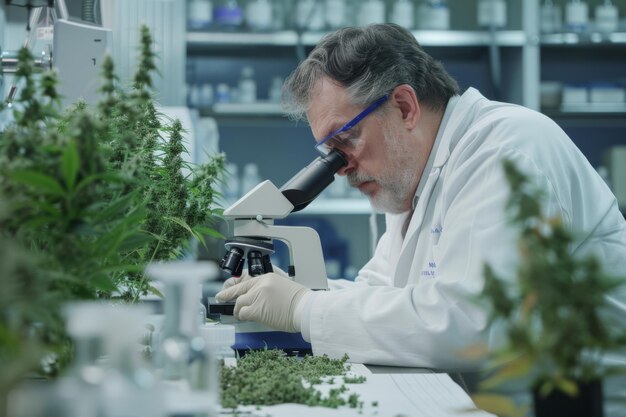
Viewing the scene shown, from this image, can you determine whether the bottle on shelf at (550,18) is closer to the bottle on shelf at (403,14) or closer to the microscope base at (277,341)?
the bottle on shelf at (403,14)

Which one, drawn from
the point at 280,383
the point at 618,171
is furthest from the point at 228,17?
the point at 280,383

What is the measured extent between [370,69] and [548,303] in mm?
1571

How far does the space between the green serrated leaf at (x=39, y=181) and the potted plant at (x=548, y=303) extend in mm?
408

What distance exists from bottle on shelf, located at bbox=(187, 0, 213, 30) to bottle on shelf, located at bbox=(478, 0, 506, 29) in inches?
59.5

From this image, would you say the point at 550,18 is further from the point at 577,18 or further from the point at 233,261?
the point at 233,261

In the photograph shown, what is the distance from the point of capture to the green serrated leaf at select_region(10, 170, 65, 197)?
2.40 feet

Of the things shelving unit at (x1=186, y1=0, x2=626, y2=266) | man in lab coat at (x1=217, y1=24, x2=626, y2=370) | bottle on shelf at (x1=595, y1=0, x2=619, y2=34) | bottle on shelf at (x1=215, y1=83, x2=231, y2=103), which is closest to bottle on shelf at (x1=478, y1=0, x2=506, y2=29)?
shelving unit at (x1=186, y1=0, x2=626, y2=266)

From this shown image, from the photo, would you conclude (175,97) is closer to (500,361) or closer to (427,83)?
(427,83)

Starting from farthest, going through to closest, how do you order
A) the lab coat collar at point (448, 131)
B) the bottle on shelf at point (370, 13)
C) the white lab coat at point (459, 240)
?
the bottle on shelf at point (370, 13)
the lab coat collar at point (448, 131)
the white lab coat at point (459, 240)

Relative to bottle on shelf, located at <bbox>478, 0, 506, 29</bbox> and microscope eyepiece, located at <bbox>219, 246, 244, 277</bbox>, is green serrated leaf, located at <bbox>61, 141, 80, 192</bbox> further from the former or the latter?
bottle on shelf, located at <bbox>478, 0, 506, 29</bbox>

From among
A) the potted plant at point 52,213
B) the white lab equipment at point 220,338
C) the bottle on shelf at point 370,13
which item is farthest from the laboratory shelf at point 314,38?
the potted plant at point 52,213

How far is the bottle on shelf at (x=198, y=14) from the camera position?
4.32 metres

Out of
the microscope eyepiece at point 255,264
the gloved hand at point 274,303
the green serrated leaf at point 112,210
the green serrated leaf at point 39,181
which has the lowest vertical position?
the gloved hand at point 274,303

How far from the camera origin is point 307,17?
170 inches
